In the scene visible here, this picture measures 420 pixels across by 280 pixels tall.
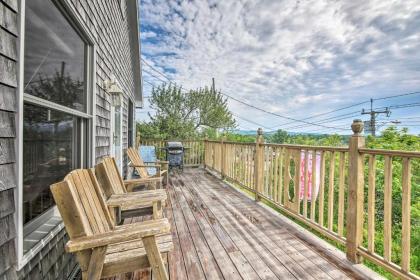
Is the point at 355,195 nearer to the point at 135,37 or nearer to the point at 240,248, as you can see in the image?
the point at 240,248

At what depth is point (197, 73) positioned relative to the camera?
1870 centimetres

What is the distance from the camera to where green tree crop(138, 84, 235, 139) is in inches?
605

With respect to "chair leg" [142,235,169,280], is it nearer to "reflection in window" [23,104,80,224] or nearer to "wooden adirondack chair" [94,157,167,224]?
"reflection in window" [23,104,80,224]

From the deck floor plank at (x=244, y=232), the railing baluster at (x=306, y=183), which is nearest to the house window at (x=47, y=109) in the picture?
the deck floor plank at (x=244, y=232)

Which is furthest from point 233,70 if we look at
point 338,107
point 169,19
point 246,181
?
point 338,107

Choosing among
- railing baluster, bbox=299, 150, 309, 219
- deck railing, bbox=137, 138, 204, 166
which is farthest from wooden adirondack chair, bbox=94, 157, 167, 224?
deck railing, bbox=137, 138, 204, 166

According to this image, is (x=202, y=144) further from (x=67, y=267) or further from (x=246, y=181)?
(x=67, y=267)

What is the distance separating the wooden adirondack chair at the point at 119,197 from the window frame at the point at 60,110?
222mm

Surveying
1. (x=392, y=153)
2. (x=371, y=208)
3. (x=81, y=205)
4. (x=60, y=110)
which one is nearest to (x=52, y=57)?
(x=60, y=110)

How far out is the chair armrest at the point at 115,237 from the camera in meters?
1.22

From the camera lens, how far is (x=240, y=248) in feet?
7.82

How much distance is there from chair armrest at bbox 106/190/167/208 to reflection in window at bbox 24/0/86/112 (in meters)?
0.99

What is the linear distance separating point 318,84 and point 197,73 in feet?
67.1

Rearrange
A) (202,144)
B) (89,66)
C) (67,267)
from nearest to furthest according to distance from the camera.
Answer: (67,267), (89,66), (202,144)
